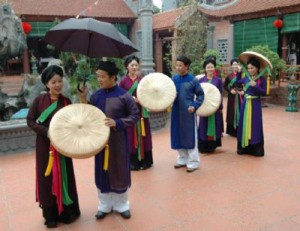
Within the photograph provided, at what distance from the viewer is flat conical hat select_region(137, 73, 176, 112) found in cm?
410

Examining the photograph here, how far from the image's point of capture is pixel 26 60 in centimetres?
1538

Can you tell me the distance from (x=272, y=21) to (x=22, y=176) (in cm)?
1099

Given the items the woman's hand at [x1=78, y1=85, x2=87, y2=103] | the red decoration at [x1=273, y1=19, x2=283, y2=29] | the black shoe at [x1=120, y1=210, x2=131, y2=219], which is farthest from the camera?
the red decoration at [x1=273, y1=19, x2=283, y2=29]

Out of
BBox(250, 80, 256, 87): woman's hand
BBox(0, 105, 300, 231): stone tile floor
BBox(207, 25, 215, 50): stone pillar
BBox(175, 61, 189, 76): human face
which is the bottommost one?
BBox(0, 105, 300, 231): stone tile floor

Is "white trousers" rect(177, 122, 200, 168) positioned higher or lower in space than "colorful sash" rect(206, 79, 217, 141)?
lower

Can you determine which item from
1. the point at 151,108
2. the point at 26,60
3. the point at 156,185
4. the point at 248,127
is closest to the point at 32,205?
the point at 156,185

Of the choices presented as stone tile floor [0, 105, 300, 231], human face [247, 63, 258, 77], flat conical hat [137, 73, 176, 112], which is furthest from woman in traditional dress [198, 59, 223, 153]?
flat conical hat [137, 73, 176, 112]

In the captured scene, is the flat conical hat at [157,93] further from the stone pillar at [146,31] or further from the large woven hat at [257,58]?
the stone pillar at [146,31]

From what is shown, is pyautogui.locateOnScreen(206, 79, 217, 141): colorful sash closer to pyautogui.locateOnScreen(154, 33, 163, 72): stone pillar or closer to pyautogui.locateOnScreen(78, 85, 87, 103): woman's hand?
pyautogui.locateOnScreen(78, 85, 87, 103): woman's hand

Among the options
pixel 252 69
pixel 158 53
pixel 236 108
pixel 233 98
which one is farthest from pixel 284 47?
pixel 252 69

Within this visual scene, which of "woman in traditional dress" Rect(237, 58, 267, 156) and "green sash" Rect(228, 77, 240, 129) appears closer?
"woman in traditional dress" Rect(237, 58, 267, 156)

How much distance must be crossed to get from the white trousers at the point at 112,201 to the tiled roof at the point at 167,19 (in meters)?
12.3

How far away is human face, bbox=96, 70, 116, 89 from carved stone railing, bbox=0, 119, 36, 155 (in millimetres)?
2990

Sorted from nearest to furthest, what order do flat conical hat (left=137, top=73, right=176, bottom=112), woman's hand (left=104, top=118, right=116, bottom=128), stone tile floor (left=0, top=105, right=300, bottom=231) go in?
woman's hand (left=104, top=118, right=116, bottom=128) < stone tile floor (left=0, top=105, right=300, bottom=231) < flat conical hat (left=137, top=73, right=176, bottom=112)
